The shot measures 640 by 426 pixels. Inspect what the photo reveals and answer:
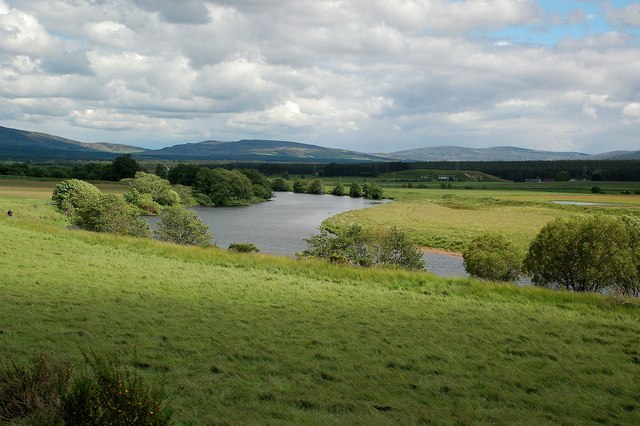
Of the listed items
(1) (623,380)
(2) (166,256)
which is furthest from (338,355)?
(2) (166,256)

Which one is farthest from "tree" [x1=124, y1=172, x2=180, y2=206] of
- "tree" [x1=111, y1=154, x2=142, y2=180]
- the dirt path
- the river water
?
the dirt path

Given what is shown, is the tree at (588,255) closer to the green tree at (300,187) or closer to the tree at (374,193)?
the tree at (374,193)

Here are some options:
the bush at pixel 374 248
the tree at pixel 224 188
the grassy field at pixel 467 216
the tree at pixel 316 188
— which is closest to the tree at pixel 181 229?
the bush at pixel 374 248

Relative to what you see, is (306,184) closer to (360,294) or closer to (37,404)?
(360,294)

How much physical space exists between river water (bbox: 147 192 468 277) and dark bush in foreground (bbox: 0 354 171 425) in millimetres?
30447

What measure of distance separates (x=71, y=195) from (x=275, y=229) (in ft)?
80.2

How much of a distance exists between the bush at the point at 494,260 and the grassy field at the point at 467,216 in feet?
49.2

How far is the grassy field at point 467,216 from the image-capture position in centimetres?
5725

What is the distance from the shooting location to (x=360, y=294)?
1554 centimetres

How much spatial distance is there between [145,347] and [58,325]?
2.36 metres

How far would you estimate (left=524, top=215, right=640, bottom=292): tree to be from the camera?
89.9ft

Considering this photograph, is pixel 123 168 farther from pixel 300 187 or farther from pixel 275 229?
pixel 275 229

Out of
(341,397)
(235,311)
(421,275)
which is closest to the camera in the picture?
(341,397)

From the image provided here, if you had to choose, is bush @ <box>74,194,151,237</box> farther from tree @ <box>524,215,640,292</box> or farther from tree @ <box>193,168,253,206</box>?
tree @ <box>193,168,253,206</box>
